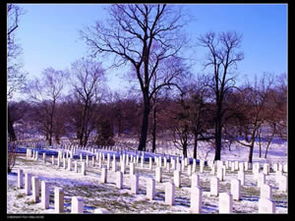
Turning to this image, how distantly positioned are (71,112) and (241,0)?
85.1 feet

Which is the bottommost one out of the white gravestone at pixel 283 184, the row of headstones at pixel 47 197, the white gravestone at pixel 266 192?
the white gravestone at pixel 283 184

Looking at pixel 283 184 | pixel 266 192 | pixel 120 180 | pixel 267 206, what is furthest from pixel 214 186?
pixel 267 206

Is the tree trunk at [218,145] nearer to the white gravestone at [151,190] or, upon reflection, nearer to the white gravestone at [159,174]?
the white gravestone at [159,174]

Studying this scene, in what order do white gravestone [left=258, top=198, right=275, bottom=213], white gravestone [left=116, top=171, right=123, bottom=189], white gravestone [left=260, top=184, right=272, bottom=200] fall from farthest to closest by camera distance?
1. white gravestone [left=116, top=171, right=123, bottom=189]
2. white gravestone [left=260, top=184, right=272, bottom=200]
3. white gravestone [left=258, top=198, right=275, bottom=213]

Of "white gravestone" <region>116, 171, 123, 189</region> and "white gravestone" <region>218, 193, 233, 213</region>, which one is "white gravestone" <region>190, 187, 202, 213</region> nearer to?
"white gravestone" <region>218, 193, 233, 213</region>

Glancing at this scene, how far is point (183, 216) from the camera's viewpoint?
13.8ft

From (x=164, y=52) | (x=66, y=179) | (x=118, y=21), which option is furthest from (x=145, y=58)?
(x=66, y=179)

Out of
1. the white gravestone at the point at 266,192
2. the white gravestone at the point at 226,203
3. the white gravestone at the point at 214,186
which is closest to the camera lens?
the white gravestone at the point at 226,203

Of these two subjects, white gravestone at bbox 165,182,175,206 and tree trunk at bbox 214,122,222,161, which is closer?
white gravestone at bbox 165,182,175,206

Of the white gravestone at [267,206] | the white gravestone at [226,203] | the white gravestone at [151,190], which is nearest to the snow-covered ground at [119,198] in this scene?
the white gravestone at [151,190]

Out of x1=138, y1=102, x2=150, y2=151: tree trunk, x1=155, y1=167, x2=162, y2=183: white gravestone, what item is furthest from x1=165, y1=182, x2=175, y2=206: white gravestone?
x1=138, y1=102, x2=150, y2=151: tree trunk

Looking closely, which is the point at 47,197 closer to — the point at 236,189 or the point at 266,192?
the point at 236,189

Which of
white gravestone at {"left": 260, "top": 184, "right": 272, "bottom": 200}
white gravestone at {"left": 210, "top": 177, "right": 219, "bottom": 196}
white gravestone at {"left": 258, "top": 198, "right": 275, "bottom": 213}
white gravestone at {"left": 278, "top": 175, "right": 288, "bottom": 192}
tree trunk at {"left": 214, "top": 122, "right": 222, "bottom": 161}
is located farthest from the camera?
tree trunk at {"left": 214, "top": 122, "right": 222, "bottom": 161}

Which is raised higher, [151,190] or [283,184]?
[151,190]
